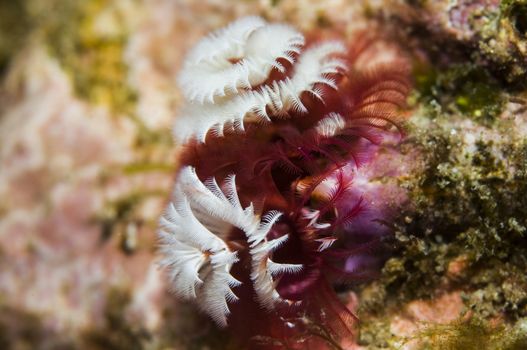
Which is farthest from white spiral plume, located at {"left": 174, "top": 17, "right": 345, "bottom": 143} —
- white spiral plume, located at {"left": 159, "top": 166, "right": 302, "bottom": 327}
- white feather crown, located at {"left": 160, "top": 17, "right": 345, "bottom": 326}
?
white spiral plume, located at {"left": 159, "top": 166, "right": 302, "bottom": 327}

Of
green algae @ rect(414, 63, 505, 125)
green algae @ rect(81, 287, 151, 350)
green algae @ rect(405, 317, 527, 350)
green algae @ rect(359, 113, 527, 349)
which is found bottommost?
green algae @ rect(81, 287, 151, 350)

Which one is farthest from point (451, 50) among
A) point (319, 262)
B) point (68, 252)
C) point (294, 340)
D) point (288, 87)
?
point (68, 252)

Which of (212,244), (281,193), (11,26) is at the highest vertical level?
(11,26)

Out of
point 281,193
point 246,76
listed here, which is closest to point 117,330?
point 281,193

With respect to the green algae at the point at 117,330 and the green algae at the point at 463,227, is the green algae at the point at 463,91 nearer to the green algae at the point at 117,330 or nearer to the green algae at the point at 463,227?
the green algae at the point at 463,227

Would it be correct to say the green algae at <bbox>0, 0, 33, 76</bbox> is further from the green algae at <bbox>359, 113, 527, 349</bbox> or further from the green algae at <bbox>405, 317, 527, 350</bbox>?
the green algae at <bbox>405, 317, 527, 350</bbox>

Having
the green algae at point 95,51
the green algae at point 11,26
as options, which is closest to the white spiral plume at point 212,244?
the green algae at point 95,51

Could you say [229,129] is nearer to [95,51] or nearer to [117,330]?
[117,330]

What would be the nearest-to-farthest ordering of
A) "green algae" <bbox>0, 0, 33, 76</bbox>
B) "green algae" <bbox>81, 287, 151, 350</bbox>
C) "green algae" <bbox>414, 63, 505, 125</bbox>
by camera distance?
"green algae" <bbox>414, 63, 505, 125</bbox> → "green algae" <bbox>81, 287, 151, 350</bbox> → "green algae" <bbox>0, 0, 33, 76</bbox>
